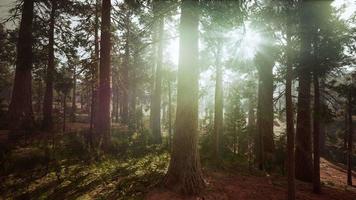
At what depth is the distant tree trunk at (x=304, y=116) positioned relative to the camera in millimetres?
12211

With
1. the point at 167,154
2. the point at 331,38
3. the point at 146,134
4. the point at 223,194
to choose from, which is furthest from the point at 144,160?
the point at 331,38

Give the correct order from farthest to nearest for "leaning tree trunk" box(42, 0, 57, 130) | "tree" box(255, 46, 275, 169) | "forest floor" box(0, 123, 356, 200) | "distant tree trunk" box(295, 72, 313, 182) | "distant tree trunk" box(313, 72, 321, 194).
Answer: "leaning tree trunk" box(42, 0, 57, 130) < "tree" box(255, 46, 275, 169) < "distant tree trunk" box(295, 72, 313, 182) < "distant tree trunk" box(313, 72, 321, 194) < "forest floor" box(0, 123, 356, 200)

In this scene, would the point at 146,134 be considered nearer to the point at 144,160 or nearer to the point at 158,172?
the point at 144,160

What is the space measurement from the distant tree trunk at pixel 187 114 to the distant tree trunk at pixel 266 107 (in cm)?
663

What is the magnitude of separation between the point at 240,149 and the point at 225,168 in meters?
6.68

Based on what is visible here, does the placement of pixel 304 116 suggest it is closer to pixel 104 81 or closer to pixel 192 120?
pixel 192 120

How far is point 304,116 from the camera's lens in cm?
1349

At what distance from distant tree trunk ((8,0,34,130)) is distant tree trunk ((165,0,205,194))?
936cm

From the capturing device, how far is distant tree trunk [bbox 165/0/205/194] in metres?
8.57

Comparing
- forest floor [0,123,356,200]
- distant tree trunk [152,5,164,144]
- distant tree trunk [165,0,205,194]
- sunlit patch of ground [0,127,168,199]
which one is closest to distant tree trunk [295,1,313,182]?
forest floor [0,123,356,200]

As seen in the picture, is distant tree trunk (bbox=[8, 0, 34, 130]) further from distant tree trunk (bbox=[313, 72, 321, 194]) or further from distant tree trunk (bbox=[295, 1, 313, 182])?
distant tree trunk (bbox=[313, 72, 321, 194])

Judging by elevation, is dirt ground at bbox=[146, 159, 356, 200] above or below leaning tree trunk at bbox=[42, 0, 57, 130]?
Result: below

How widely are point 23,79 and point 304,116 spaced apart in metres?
14.7

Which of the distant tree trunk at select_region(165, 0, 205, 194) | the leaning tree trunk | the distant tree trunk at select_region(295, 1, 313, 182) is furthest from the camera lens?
the leaning tree trunk
